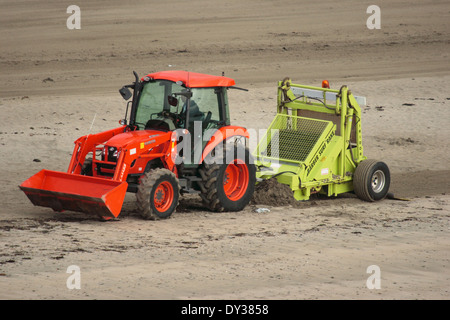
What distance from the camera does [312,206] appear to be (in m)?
Answer: 13.6

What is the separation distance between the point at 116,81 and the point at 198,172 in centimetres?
1164

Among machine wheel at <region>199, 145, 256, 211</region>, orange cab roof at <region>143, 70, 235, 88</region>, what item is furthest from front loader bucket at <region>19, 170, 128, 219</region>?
orange cab roof at <region>143, 70, 235, 88</region>

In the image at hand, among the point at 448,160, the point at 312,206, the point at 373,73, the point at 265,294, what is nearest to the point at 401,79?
the point at 373,73

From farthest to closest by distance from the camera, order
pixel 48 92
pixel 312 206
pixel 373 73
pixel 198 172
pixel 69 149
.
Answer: pixel 373 73, pixel 48 92, pixel 69 149, pixel 312 206, pixel 198 172

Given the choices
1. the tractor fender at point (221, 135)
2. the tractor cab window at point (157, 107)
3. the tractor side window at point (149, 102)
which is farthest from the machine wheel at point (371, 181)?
the tractor side window at point (149, 102)

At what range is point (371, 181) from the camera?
13992 millimetres

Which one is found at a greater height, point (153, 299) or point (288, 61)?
point (288, 61)

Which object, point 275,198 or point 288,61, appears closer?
point 275,198

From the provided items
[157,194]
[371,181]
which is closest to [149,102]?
[157,194]

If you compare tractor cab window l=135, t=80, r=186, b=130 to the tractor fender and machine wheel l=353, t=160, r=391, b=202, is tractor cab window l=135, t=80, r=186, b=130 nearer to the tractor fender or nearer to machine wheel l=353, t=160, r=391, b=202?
the tractor fender

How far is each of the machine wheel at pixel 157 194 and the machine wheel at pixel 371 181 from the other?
3.47m
